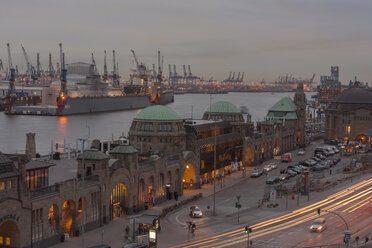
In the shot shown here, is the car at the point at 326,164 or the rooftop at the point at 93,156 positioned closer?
the rooftop at the point at 93,156

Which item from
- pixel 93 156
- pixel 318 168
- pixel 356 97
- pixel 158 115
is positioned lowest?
pixel 318 168

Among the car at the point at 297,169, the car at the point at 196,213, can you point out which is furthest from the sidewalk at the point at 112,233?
the car at the point at 297,169

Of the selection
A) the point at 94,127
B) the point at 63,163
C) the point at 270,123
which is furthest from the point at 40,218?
the point at 94,127

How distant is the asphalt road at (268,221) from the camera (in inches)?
1788

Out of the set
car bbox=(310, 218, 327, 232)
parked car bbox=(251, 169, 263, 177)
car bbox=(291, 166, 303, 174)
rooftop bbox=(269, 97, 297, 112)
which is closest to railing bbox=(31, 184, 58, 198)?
car bbox=(310, 218, 327, 232)

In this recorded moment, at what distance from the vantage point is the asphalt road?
1788 inches

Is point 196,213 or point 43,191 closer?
point 43,191

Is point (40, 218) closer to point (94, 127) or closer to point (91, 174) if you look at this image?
point (91, 174)

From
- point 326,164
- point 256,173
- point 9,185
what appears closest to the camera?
point 9,185

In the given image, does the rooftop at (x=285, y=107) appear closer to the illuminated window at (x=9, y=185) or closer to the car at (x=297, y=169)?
the car at (x=297, y=169)

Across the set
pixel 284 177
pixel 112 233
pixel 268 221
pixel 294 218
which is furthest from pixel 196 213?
pixel 284 177

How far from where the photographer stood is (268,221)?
52.7m

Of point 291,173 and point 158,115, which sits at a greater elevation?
point 158,115

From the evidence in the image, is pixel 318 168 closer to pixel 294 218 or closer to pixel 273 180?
pixel 273 180
